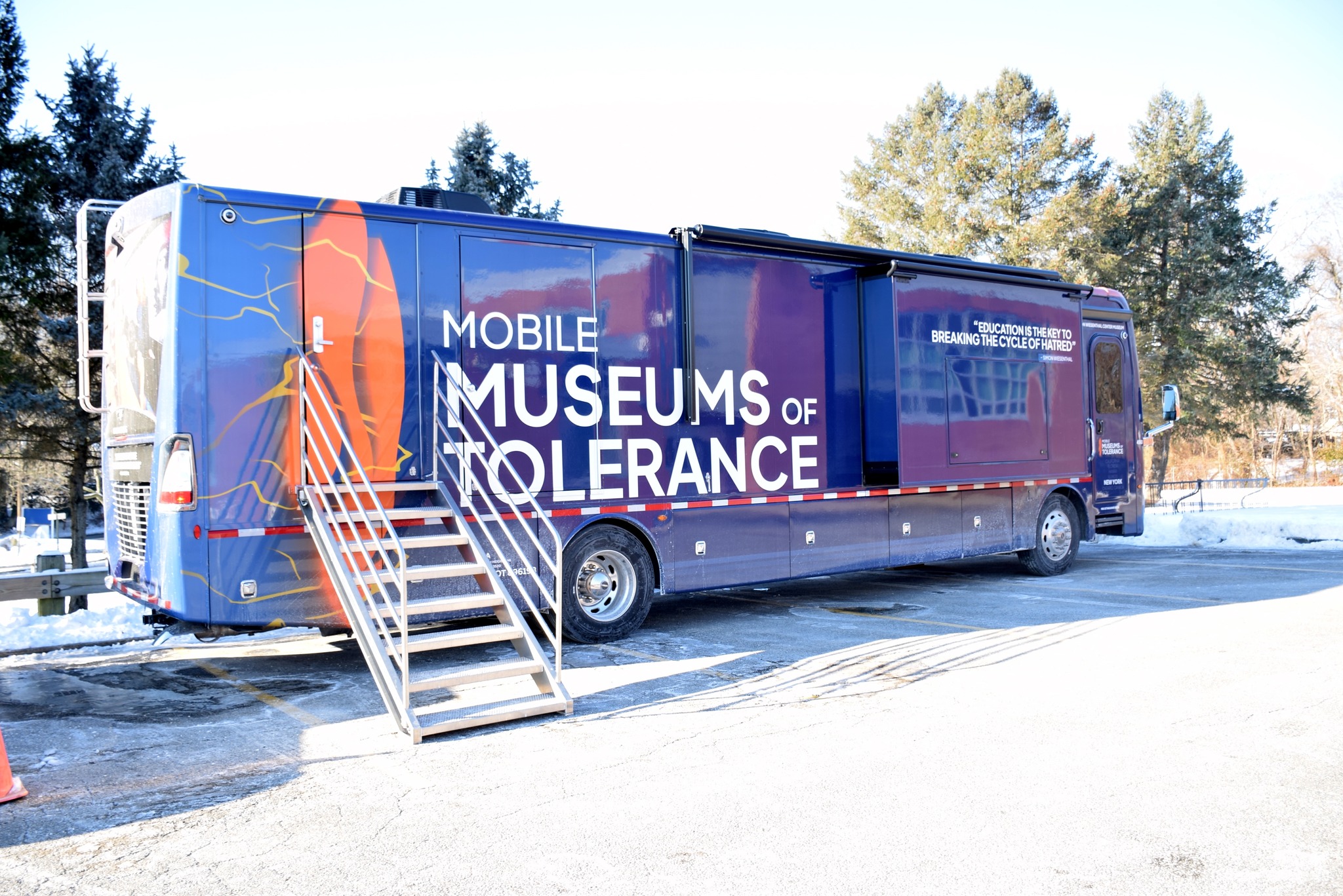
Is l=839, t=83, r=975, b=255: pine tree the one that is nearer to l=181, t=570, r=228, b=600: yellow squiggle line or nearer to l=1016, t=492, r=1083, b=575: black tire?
l=1016, t=492, r=1083, b=575: black tire

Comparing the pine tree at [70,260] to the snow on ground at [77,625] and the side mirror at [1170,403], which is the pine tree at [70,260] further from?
the side mirror at [1170,403]

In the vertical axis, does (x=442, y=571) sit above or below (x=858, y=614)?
above

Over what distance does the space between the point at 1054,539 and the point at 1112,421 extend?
1.90 meters

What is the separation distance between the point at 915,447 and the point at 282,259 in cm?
624

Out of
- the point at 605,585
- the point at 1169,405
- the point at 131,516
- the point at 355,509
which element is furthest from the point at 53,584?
the point at 1169,405

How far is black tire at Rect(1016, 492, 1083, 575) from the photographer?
12109 mm

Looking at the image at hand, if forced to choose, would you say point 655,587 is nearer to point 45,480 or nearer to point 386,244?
point 386,244

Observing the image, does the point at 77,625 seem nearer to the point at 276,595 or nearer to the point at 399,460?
the point at 276,595

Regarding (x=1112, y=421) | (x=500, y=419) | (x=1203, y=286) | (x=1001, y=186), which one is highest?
(x=1001, y=186)

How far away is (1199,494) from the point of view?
26047mm

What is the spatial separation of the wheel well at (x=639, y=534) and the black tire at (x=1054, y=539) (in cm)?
566

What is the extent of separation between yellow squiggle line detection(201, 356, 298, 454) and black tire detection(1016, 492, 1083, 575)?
8.78m

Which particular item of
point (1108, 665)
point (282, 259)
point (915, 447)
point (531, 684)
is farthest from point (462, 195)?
point (1108, 665)

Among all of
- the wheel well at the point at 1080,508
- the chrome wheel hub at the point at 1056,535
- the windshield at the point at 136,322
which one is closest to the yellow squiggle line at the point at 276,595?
the windshield at the point at 136,322
